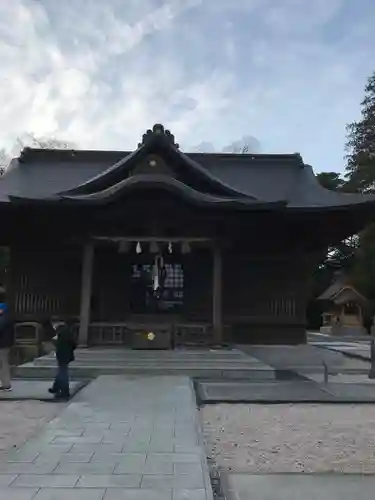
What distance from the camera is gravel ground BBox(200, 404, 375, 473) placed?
5.32 metres

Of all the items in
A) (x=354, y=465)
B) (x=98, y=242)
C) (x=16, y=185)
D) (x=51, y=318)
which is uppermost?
(x=16, y=185)

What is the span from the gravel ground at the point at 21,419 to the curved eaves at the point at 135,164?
361 inches

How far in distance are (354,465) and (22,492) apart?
118 inches

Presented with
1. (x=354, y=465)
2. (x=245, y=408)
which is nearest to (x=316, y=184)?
(x=245, y=408)

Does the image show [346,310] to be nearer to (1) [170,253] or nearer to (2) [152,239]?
(1) [170,253]

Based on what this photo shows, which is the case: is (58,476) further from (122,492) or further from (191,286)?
(191,286)

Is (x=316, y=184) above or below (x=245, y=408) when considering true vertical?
above

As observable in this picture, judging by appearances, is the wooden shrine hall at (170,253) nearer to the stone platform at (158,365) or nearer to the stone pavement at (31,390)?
the stone platform at (158,365)

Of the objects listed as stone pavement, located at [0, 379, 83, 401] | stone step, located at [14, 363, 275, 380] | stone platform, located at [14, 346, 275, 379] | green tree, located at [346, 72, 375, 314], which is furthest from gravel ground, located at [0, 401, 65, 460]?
green tree, located at [346, 72, 375, 314]

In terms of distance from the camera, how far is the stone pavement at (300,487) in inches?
168

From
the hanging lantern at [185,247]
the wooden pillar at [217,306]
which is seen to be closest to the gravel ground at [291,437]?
the wooden pillar at [217,306]

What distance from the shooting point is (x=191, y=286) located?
17.7 metres

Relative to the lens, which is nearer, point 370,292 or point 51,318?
point 51,318

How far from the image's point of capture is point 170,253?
55.9ft
